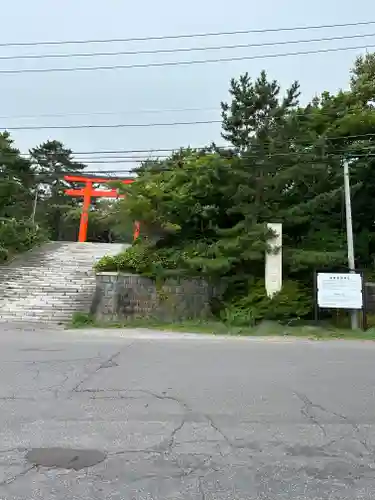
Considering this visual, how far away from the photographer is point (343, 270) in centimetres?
1686

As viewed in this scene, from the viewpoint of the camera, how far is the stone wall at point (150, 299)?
17.6 m

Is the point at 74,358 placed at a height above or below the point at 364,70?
below

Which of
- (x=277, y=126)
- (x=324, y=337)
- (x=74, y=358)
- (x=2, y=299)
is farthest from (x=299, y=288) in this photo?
(x=2, y=299)

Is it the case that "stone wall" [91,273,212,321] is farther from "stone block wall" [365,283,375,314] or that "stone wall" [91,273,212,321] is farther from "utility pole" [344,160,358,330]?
"stone block wall" [365,283,375,314]

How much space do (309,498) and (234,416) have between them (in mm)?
1967

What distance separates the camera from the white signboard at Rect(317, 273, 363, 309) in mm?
15375

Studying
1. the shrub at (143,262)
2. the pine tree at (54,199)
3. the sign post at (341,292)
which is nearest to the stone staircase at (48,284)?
the shrub at (143,262)

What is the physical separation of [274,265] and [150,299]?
4943 mm

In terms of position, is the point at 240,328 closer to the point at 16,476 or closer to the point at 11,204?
the point at 16,476

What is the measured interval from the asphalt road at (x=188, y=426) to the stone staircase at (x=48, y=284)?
8459 millimetres

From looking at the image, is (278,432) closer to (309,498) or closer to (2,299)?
(309,498)

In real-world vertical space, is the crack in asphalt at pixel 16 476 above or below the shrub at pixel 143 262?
below

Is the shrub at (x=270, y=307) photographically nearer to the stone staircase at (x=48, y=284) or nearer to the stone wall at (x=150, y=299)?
the stone wall at (x=150, y=299)

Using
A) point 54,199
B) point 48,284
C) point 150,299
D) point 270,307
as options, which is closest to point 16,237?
point 48,284
